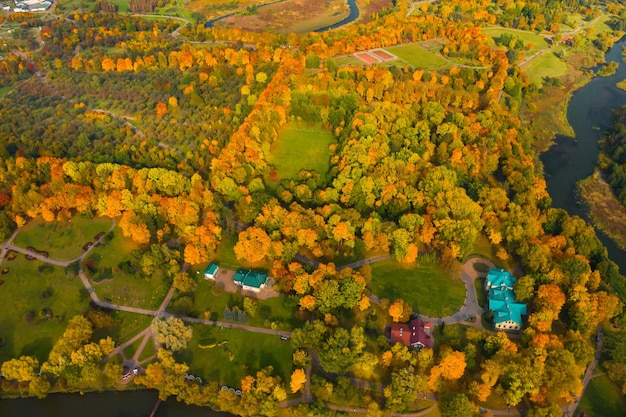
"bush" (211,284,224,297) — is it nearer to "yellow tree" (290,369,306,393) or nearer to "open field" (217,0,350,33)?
"yellow tree" (290,369,306,393)

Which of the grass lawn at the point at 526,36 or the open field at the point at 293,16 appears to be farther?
the open field at the point at 293,16

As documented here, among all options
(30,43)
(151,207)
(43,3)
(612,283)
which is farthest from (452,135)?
(43,3)

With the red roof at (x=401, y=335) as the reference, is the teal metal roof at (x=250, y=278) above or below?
above

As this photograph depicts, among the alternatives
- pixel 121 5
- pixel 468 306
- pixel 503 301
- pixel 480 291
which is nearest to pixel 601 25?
pixel 480 291

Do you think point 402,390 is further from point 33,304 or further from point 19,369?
point 33,304

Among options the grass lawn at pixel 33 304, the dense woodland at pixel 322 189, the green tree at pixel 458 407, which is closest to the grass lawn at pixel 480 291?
the dense woodland at pixel 322 189

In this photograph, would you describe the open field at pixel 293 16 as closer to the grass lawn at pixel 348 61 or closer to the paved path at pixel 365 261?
the grass lawn at pixel 348 61
